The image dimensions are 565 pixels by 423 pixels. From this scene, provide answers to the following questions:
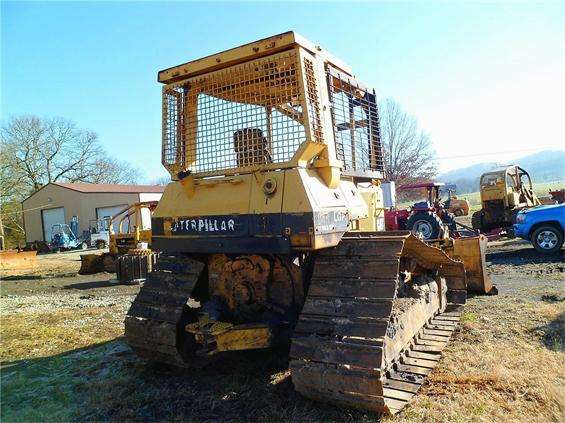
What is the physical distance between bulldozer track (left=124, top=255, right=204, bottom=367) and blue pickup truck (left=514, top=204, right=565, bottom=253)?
10.2m

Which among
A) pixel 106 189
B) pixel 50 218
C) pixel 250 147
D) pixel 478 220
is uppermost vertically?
pixel 106 189

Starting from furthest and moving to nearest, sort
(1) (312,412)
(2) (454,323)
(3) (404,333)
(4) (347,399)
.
→ 1. (2) (454,323)
2. (3) (404,333)
3. (1) (312,412)
4. (4) (347,399)

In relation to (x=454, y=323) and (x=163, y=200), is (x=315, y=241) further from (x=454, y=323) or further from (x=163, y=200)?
(x=454, y=323)

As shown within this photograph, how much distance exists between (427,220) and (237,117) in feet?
33.0

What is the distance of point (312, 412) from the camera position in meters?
3.27

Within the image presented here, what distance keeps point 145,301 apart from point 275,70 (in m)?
2.47

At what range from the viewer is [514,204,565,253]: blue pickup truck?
36.8 feet

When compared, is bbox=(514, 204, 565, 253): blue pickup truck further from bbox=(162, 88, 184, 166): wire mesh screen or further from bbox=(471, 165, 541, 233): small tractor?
bbox=(162, 88, 184, 166): wire mesh screen

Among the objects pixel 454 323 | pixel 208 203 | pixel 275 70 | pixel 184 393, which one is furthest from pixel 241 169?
pixel 454 323

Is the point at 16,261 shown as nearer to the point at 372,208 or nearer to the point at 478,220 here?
the point at 372,208

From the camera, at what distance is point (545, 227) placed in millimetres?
11391

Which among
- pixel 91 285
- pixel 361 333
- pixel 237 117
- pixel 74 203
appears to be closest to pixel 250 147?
pixel 237 117

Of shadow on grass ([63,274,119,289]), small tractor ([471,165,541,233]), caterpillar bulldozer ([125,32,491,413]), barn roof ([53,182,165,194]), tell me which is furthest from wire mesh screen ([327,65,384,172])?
barn roof ([53,182,165,194])

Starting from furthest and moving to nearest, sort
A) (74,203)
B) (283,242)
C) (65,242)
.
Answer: (74,203) < (65,242) < (283,242)
